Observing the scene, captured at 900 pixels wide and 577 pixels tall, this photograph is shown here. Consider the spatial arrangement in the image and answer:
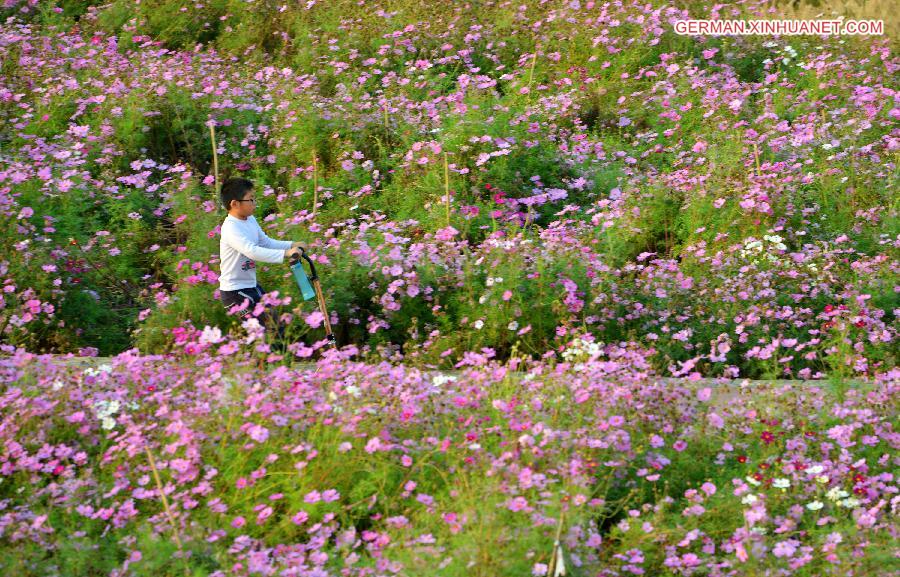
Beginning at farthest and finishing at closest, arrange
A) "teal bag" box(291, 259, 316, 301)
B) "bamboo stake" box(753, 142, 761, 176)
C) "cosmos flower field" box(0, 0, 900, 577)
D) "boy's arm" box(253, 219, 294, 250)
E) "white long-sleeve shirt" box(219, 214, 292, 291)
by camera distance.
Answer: "bamboo stake" box(753, 142, 761, 176) < "boy's arm" box(253, 219, 294, 250) < "white long-sleeve shirt" box(219, 214, 292, 291) < "teal bag" box(291, 259, 316, 301) < "cosmos flower field" box(0, 0, 900, 577)

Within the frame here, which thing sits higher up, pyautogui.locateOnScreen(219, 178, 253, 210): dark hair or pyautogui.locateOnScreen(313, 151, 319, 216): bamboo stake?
pyautogui.locateOnScreen(219, 178, 253, 210): dark hair

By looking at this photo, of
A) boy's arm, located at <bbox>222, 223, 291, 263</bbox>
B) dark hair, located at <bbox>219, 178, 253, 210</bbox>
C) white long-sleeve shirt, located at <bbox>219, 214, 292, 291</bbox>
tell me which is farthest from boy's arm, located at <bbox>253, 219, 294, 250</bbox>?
dark hair, located at <bbox>219, 178, 253, 210</bbox>

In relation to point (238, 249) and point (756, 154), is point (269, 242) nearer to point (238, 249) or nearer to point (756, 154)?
point (238, 249)

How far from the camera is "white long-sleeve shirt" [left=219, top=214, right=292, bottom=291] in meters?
6.48

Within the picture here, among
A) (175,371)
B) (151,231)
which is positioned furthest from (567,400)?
(151,231)

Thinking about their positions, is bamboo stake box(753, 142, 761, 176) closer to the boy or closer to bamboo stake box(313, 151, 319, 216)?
bamboo stake box(313, 151, 319, 216)

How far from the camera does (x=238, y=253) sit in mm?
6559

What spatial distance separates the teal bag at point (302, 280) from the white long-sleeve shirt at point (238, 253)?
207 millimetres

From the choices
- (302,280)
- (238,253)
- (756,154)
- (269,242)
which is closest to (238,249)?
(238,253)

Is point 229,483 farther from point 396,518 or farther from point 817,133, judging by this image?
point 817,133

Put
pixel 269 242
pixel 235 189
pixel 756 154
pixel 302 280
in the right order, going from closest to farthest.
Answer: pixel 302 280, pixel 235 189, pixel 269 242, pixel 756 154

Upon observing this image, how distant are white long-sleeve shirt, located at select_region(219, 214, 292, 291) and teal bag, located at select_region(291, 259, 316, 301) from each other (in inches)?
8.2

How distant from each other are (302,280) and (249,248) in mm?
353

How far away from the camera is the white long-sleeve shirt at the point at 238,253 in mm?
6484
